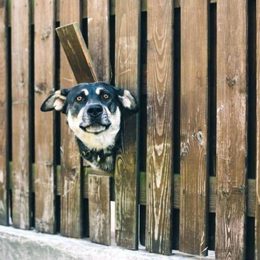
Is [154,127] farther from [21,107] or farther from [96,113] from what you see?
[21,107]

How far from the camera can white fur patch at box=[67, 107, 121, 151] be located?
130 inches

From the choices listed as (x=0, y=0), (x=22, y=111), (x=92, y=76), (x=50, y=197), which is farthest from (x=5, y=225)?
(x=0, y=0)

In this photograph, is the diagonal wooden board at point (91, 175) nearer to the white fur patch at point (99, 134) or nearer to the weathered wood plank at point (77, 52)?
the weathered wood plank at point (77, 52)

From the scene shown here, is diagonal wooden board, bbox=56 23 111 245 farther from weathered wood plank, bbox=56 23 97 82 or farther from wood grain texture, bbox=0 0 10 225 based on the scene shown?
wood grain texture, bbox=0 0 10 225

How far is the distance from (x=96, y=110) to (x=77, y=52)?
0.61m

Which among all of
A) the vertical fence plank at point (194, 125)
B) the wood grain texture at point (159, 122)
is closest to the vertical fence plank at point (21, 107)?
the wood grain texture at point (159, 122)

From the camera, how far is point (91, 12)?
3.72m

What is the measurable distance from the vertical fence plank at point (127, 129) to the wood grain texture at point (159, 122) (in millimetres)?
108

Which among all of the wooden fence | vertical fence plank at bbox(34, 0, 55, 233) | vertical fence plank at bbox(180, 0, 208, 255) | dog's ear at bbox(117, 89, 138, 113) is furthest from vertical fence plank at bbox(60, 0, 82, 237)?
vertical fence plank at bbox(180, 0, 208, 255)

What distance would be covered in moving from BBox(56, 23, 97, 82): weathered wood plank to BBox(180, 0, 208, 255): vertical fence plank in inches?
26.9

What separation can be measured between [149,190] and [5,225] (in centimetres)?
155

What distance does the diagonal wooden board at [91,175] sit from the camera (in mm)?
3570

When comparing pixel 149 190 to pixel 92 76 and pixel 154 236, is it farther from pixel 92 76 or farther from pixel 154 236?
pixel 92 76

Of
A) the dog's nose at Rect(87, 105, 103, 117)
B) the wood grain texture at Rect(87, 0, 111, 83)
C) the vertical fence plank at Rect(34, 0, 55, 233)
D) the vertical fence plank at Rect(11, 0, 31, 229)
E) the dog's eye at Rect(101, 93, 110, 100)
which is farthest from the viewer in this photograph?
the vertical fence plank at Rect(11, 0, 31, 229)
